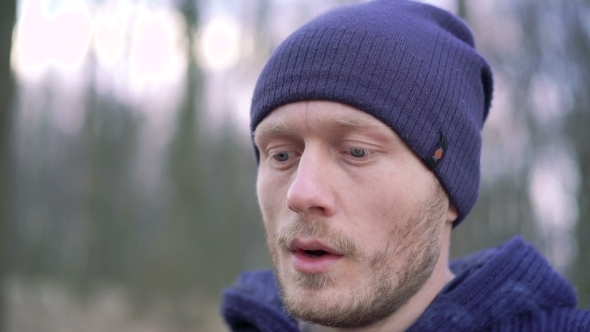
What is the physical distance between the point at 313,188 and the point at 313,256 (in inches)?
9.3

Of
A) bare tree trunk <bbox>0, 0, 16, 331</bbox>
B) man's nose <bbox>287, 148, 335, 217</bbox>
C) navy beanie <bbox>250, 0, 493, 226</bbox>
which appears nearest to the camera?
man's nose <bbox>287, 148, 335, 217</bbox>

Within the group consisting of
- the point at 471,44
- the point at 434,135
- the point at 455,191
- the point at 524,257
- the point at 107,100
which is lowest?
the point at 524,257

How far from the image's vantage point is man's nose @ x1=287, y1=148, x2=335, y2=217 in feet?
5.56

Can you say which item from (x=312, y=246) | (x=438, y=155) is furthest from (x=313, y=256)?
(x=438, y=155)

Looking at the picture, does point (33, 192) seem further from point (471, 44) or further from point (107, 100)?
point (471, 44)

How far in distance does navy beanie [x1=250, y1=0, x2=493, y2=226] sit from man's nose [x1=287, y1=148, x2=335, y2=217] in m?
0.23

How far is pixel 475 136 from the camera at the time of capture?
2.04 m

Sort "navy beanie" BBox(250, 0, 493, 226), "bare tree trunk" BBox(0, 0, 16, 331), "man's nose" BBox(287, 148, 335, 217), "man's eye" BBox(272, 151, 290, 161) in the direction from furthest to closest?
"bare tree trunk" BBox(0, 0, 16, 331)
"man's eye" BBox(272, 151, 290, 161)
"navy beanie" BBox(250, 0, 493, 226)
"man's nose" BBox(287, 148, 335, 217)

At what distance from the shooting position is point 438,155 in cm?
186

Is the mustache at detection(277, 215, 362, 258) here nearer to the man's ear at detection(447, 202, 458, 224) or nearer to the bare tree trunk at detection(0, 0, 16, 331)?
the man's ear at detection(447, 202, 458, 224)

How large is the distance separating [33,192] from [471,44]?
42.0 ft

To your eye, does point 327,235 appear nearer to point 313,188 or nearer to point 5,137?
point 313,188

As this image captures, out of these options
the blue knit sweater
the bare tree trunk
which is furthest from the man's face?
the bare tree trunk

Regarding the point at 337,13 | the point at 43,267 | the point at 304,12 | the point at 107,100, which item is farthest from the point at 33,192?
the point at 337,13
